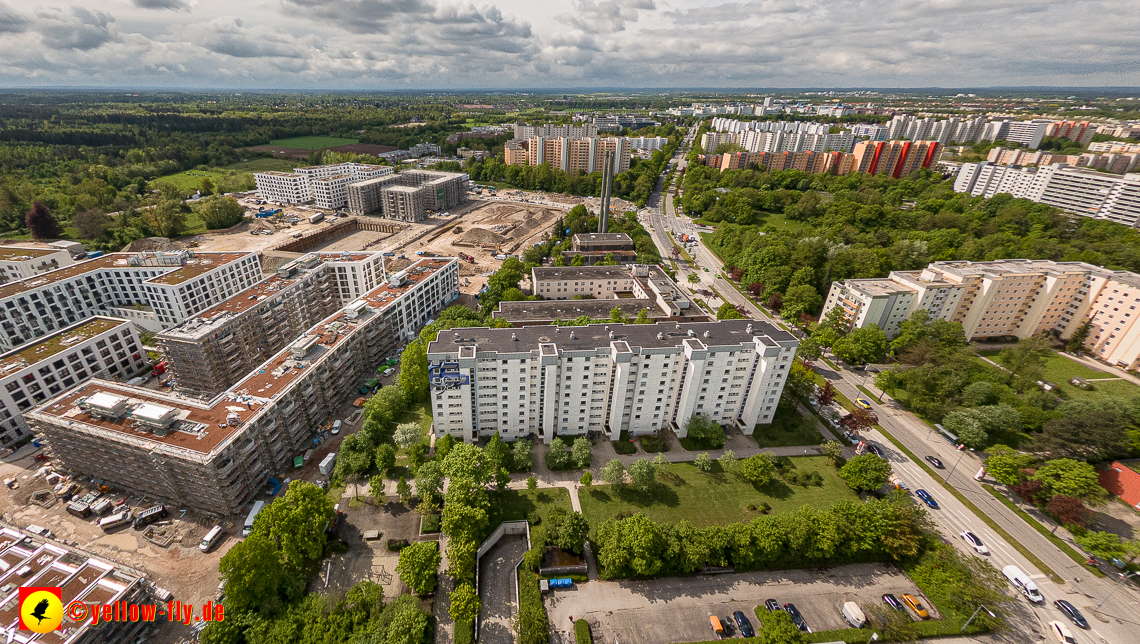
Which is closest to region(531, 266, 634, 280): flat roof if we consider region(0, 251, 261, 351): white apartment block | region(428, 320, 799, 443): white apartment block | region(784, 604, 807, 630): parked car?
region(428, 320, 799, 443): white apartment block

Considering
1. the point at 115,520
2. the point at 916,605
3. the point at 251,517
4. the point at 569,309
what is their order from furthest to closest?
the point at 569,309
the point at 251,517
the point at 115,520
the point at 916,605

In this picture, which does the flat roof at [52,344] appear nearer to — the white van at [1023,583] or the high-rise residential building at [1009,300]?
the white van at [1023,583]

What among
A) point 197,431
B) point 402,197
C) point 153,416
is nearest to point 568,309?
point 197,431

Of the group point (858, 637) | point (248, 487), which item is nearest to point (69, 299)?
point (248, 487)

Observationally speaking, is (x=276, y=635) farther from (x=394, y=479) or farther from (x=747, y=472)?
(x=747, y=472)

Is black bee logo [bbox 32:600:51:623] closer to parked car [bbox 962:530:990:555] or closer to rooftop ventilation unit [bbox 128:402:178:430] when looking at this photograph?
rooftop ventilation unit [bbox 128:402:178:430]

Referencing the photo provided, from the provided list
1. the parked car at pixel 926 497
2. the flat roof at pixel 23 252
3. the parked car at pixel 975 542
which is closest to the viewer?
the parked car at pixel 975 542

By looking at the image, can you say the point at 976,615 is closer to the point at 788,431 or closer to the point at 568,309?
the point at 788,431

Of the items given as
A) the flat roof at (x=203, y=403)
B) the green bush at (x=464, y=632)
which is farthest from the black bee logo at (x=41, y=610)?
the green bush at (x=464, y=632)
